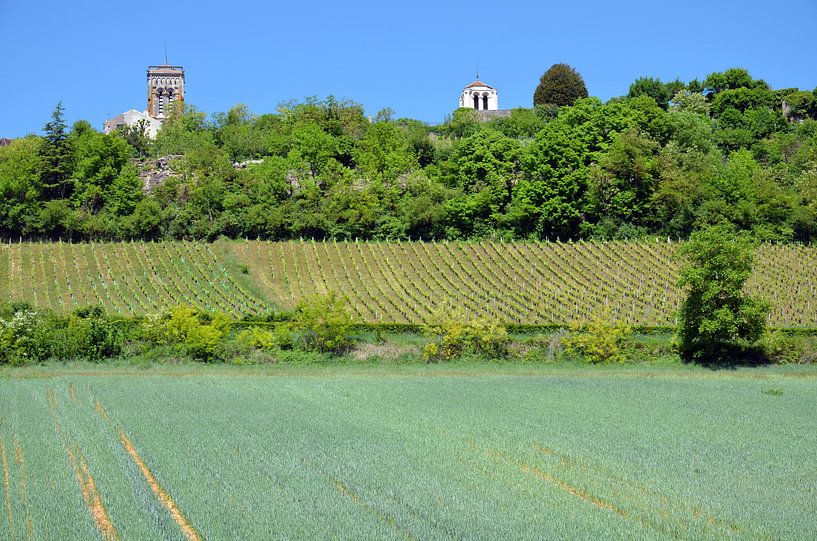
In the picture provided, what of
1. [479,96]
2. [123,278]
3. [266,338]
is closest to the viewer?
[266,338]

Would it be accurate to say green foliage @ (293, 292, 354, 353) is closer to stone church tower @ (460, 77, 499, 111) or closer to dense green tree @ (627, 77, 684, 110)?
dense green tree @ (627, 77, 684, 110)

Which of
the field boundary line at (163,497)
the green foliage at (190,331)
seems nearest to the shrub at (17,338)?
the green foliage at (190,331)

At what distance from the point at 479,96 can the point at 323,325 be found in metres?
126

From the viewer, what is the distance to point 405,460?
22.3 metres

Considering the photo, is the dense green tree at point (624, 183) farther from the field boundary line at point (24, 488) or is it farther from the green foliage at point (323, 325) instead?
the field boundary line at point (24, 488)

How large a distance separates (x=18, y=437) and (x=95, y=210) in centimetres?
6735

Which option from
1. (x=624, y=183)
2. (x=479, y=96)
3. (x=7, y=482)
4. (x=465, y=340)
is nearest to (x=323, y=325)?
(x=465, y=340)

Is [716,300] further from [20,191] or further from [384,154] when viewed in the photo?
[20,191]

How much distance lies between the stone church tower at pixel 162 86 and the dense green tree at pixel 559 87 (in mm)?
73019

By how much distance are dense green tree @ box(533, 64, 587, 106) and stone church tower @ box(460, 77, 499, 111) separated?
94.0ft

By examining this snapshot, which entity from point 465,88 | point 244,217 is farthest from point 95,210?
point 465,88

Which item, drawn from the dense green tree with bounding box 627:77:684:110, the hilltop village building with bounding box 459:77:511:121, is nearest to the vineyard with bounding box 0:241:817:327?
the dense green tree with bounding box 627:77:684:110

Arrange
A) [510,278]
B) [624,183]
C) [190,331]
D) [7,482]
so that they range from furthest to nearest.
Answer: [624,183] → [510,278] → [190,331] → [7,482]

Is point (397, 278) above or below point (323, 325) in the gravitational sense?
above
